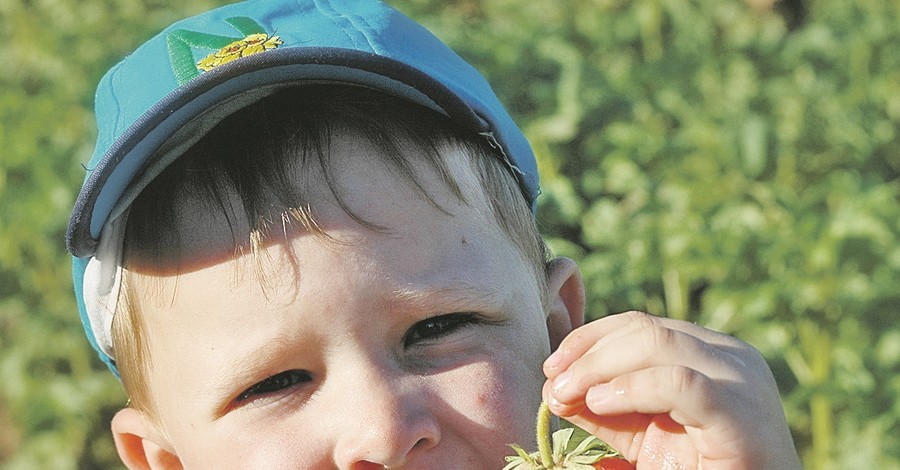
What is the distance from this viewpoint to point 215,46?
7.29 ft

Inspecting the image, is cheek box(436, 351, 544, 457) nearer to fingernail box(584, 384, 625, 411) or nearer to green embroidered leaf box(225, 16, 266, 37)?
fingernail box(584, 384, 625, 411)

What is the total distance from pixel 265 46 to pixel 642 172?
3140mm

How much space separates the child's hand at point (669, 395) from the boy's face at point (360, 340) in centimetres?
23

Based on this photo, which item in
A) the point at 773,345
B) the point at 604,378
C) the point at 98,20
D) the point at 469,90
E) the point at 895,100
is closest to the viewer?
the point at 604,378

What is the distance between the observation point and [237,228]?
6.91 ft

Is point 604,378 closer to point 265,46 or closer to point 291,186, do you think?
→ point 291,186

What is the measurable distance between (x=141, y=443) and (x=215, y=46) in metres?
0.84

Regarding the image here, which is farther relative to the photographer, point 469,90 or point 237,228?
point 469,90

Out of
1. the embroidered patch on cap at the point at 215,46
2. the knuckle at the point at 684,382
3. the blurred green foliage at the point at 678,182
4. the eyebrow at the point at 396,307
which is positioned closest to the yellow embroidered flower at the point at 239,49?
the embroidered patch on cap at the point at 215,46

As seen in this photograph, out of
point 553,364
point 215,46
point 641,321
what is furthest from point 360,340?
point 215,46

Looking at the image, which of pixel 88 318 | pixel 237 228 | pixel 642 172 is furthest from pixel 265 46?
pixel 642 172

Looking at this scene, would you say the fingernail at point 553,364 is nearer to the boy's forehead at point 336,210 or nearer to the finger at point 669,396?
the finger at point 669,396

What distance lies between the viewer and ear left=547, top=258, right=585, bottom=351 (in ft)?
8.15

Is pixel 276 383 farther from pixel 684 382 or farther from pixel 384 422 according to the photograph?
pixel 684 382
